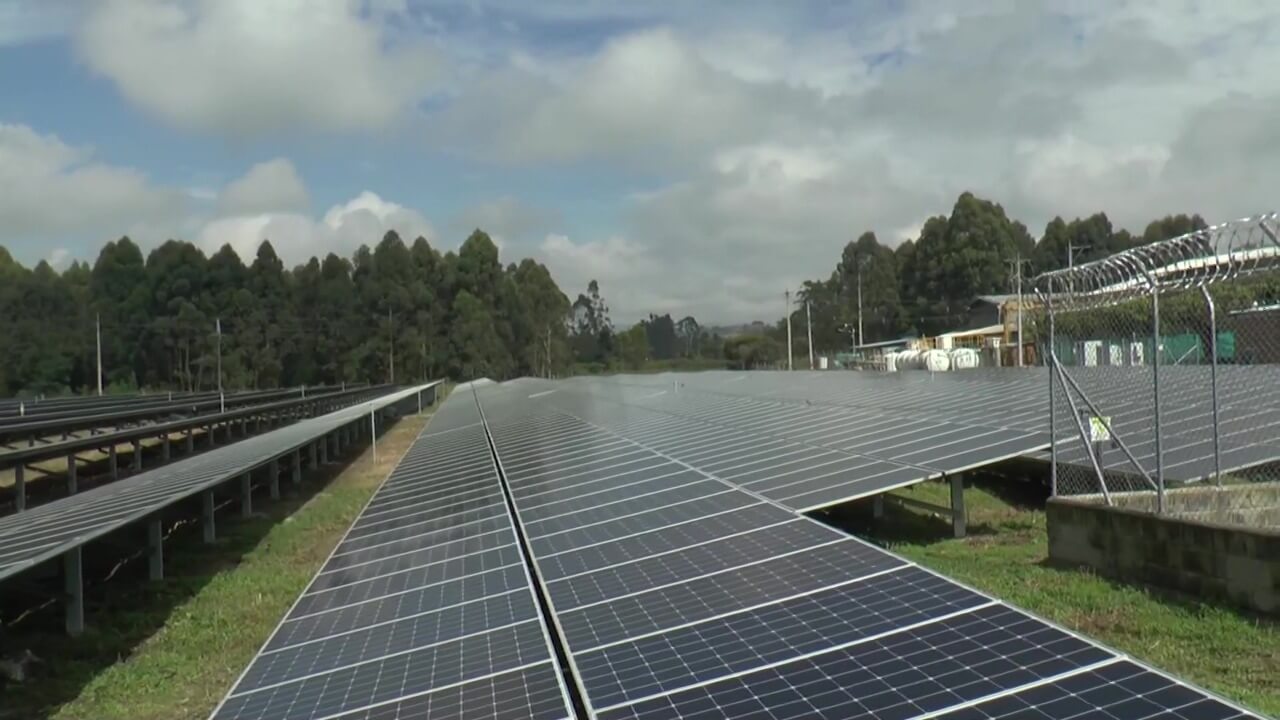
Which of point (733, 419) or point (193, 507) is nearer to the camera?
point (193, 507)

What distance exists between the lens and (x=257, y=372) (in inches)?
3583

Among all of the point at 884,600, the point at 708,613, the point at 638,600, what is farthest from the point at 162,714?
the point at 884,600

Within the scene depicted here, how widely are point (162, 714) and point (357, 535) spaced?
2.43 meters

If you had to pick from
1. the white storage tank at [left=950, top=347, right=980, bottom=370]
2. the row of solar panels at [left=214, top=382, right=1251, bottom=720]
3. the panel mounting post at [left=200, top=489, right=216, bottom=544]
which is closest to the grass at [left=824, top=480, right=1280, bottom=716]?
the row of solar panels at [left=214, top=382, right=1251, bottom=720]

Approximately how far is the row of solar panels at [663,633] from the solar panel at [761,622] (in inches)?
0.5

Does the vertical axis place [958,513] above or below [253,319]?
below

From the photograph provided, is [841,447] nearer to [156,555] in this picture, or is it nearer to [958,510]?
[958,510]

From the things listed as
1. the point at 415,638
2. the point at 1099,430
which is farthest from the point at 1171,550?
the point at 415,638

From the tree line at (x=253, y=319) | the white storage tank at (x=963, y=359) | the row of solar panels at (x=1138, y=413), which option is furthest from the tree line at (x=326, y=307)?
the row of solar panels at (x=1138, y=413)

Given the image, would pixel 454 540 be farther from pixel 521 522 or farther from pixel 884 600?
pixel 884 600

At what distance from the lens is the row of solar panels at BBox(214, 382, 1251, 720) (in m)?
3.82

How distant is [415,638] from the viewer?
596 centimetres

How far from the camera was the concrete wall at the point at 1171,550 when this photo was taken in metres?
9.00

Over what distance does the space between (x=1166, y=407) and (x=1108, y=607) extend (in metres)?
7.77
